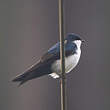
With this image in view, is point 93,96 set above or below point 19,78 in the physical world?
below

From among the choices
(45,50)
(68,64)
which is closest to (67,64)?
(68,64)

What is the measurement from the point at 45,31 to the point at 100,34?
218mm

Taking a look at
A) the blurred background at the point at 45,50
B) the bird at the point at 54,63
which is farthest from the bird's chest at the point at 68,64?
the blurred background at the point at 45,50

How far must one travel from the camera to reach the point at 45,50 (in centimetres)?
147

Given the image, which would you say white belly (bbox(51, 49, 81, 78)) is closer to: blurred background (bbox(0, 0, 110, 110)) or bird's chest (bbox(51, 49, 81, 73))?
bird's chest (bbox(51, 49, 81, 73))

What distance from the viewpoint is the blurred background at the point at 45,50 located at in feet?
4.93

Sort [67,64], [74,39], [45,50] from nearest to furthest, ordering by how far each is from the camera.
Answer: [67,64] → [74,39] → [45,50]

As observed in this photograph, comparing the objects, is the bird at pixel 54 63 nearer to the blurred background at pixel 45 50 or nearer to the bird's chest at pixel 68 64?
the bird's chest at pixel 68 64

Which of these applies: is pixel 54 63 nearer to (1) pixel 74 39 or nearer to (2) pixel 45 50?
(1) pixel 74 39

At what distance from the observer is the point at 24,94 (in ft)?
5.03

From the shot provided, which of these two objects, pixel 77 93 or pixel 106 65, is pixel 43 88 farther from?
pixel 106 65

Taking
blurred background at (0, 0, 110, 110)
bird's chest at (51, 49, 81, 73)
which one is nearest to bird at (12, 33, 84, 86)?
bird's chest at (51, 49, 81, 73)

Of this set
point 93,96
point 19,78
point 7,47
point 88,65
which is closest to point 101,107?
point 93,96

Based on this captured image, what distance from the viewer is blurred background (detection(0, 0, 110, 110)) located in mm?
1504
